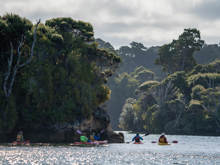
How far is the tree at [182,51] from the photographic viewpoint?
414 feet

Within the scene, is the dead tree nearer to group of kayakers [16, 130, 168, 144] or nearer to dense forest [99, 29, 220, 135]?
group of kayakers [16, 130, 168, 144]

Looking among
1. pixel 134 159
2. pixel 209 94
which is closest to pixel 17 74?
pixel 134 159

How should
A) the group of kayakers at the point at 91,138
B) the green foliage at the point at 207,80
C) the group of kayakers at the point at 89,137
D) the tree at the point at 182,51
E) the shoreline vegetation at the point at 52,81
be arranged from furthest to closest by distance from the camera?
the tree at the point at 182,51 → the green foliage at the point at 207,80 → the shoreline vegetation at the point at 52,81 → the group of kayakers at the point at 89,137 → the group of kayakers at the point at 91,138

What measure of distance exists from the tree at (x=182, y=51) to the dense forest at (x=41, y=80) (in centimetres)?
6423

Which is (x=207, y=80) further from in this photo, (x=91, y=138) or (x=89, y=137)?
(x=91, y=138)

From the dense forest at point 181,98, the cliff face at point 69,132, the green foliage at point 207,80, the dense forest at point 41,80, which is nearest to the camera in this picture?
the dense forest at point 41,80

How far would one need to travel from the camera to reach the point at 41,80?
59.3m

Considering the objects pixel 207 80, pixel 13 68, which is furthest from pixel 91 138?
pixel 207 80

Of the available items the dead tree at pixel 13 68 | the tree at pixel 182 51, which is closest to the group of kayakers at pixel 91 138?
the dead tree at pixel 13 68

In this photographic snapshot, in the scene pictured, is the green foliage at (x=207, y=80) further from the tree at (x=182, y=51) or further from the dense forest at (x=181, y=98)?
the tree at (x=182, y=51)

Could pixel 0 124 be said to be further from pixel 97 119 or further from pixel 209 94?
pixel 209 94

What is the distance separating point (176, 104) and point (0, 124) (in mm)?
58685

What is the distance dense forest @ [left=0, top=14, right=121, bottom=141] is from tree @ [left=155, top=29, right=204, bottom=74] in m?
64.2

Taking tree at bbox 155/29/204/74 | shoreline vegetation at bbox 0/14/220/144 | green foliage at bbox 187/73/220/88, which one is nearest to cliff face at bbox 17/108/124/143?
shoreline vegetation at bbox 0/14/220/144
